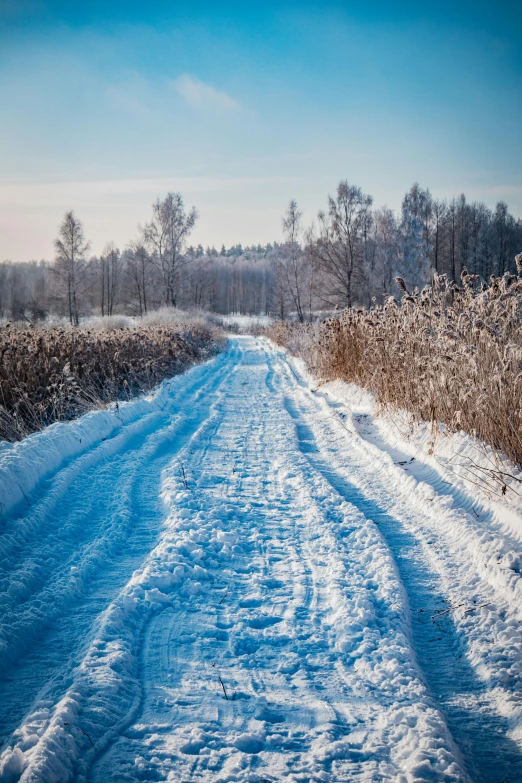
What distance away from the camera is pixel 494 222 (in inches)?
1938

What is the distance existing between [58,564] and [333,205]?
29008 mm

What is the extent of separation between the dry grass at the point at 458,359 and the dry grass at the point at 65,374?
4427 millimetres

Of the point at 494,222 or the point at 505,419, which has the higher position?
the point at 494,222

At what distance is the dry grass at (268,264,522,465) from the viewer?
3.76 metres

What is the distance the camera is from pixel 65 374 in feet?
23.9

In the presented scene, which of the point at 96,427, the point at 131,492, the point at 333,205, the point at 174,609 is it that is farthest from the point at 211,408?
the point at 333,205

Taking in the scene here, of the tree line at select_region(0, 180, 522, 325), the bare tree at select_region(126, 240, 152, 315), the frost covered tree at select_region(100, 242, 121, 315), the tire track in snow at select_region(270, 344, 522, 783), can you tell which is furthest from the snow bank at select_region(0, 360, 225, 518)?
the frost covered tree at select_region(100, 242, 121, 315)

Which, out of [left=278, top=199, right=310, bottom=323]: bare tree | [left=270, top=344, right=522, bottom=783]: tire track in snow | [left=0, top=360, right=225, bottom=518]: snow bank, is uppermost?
[left=278, top=199, right=310, bottom=323]: bare tree

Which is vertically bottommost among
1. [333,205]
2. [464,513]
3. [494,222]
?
[464,513]

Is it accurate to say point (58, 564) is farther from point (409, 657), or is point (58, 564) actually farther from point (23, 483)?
point (409, 657)

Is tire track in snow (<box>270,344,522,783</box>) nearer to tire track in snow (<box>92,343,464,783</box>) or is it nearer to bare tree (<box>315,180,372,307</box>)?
tire track in snow (<box>92,343,464,783</box>)

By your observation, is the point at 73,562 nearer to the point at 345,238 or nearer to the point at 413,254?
the point at 345,238

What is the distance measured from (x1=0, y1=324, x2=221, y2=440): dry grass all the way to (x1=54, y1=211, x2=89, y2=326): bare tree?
31.2 m

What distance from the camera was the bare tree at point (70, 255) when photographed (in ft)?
127
